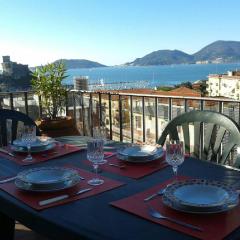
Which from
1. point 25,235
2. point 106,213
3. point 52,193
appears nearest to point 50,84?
point 25,235

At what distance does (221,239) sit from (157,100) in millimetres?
3267

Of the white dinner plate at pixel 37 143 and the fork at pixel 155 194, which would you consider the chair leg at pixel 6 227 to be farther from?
the fork at pixel 155 194

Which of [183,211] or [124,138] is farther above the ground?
[183,211]

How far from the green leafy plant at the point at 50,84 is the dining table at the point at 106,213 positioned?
313 centimetres

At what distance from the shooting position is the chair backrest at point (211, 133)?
2105mm

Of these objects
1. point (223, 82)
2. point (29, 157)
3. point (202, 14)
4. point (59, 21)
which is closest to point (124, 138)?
point (29, 157)

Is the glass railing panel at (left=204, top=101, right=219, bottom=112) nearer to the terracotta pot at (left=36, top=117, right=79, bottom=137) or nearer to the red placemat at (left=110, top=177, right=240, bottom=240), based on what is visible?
the terracotta pot at (left=36, top=117, right=79, bottom=137)

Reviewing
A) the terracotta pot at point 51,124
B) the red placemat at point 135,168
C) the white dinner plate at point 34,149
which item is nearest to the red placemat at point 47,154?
the white dinner plate at point 34,149

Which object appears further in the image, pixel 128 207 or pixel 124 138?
pixel 124 138

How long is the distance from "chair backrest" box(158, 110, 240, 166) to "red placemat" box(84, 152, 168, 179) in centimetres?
46

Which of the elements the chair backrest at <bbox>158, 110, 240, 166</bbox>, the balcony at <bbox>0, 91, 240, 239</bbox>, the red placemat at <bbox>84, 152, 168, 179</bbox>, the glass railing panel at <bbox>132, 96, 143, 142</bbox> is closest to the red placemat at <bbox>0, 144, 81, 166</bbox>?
the red placemat at <bbox>84, 152, 168, 179</bbox>

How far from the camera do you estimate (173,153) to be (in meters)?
1.56

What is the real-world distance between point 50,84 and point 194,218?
158 inches

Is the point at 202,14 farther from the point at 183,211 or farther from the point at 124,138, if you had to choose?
the point at 183,211
